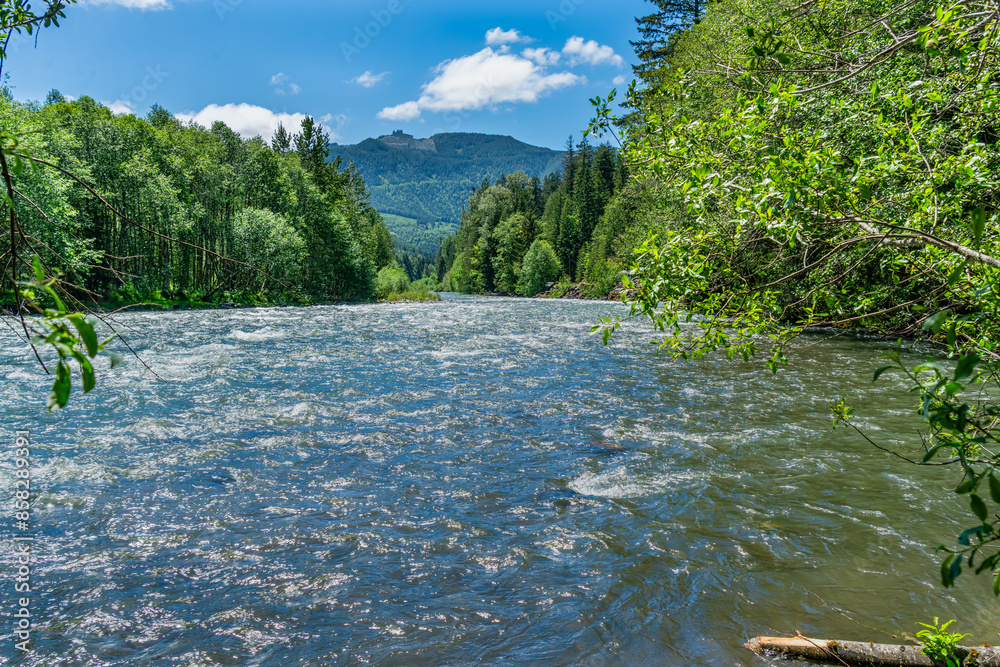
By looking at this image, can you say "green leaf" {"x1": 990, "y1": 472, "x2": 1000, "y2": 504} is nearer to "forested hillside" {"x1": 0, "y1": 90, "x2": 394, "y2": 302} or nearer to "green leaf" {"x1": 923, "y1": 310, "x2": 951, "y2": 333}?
"green leaf" {"x1": 923, "y1": 310, "x2": 951, "y2": 333}

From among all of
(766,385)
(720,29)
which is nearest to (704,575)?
(766,385)

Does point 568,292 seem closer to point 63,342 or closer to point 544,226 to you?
point 544,226

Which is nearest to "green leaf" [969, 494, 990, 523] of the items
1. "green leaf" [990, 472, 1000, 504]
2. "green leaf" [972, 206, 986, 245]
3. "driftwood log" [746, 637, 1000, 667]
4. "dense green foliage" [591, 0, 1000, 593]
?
"green leaf" [990, 472, 1000, 504]

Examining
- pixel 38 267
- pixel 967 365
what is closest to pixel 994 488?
pixel 967 365

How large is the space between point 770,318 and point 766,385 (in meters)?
8.90

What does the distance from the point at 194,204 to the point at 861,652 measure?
170 ft

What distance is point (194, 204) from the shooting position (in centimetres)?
4494

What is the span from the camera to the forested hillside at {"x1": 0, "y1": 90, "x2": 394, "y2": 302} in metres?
34.3

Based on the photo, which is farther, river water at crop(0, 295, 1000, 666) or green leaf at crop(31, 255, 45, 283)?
river water at crop(0, 295, 1000, 666)

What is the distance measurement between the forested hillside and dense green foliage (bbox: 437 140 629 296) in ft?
118

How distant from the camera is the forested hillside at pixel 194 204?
1350 inches

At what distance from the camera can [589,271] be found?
79.2 meters

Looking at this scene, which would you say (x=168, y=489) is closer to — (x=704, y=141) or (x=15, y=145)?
(x=15, y=145)

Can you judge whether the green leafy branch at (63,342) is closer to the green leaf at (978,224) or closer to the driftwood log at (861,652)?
the green leaf at (978,224)
